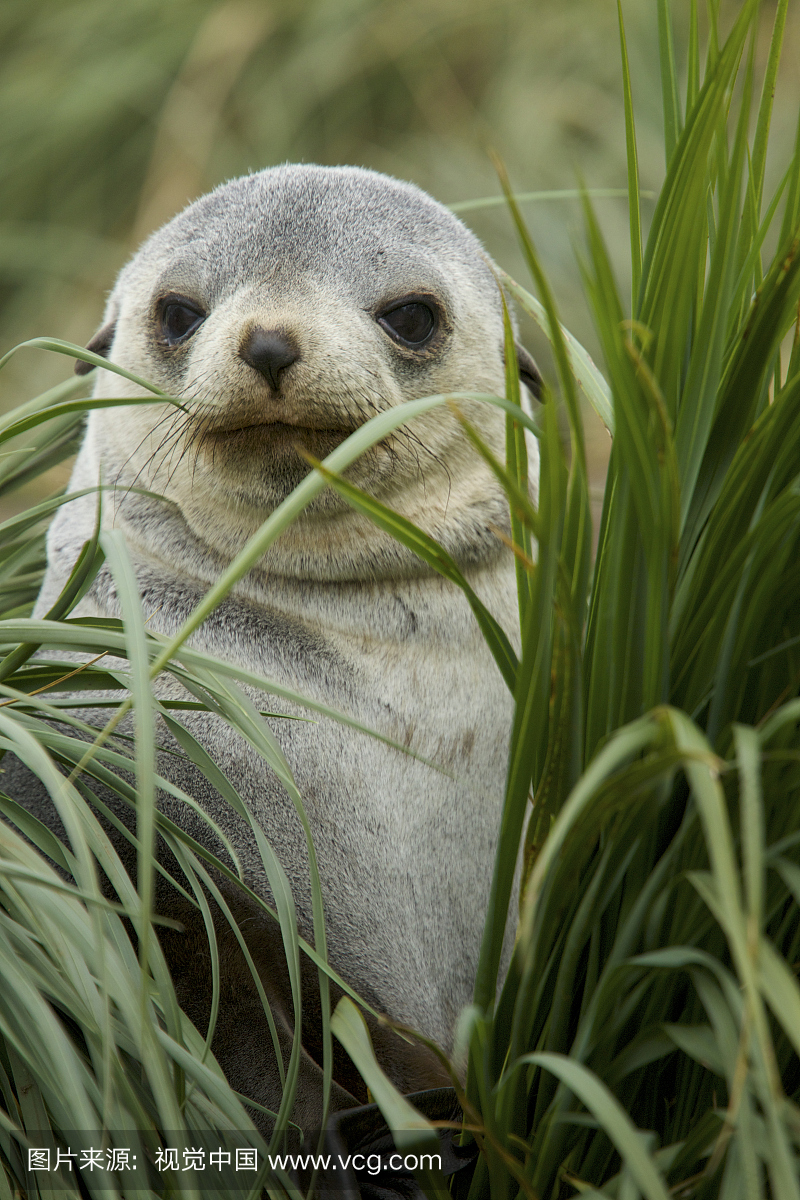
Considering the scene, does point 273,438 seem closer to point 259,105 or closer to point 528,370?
point 528,370

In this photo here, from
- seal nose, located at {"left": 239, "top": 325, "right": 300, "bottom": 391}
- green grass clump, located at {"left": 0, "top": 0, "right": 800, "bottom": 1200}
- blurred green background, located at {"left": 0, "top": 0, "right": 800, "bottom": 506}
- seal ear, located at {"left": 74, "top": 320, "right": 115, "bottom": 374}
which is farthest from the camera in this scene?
blurred green background, located at {"left": 0, "top": 0, "right": 800, "bottom": 506}

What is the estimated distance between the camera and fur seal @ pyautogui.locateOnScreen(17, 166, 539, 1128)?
168cm

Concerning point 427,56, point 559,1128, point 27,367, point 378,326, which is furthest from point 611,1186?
point 427,56

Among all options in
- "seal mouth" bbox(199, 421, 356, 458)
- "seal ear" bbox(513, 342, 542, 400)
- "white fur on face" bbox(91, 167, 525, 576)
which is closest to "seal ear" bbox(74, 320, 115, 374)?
"white fur on face" bbox(91, 167, 525, 576)

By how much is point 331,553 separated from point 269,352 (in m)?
0.38

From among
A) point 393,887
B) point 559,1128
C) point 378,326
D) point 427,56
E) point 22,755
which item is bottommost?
point 559,1128

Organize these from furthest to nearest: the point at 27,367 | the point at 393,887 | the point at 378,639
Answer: the point at 27,367 → the point at 378,639 → the point at 393,887

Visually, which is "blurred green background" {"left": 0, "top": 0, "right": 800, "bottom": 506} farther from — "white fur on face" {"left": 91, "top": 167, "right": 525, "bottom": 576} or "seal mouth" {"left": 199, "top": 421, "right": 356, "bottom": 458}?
"seal mouth" {"left": 199, "top": 421, "right": 356, "bottom": 458}

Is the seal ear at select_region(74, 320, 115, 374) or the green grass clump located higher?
the seal ear at select_region(74, 320, 115, 374)

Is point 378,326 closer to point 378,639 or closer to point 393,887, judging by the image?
point 378,639

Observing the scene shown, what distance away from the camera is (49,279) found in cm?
643

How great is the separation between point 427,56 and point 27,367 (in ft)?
10.7

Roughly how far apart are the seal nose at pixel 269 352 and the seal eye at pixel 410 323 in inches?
12.5

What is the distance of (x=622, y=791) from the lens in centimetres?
101
